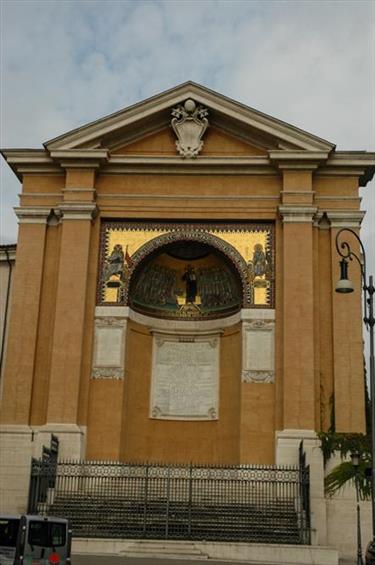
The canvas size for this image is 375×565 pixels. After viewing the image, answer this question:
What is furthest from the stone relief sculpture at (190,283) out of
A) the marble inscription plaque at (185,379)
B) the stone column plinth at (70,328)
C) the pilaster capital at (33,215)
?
the pilaster capital at (33,215)

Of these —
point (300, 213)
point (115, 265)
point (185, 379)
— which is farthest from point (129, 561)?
point (300, 213)

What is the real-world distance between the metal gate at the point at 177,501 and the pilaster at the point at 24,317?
8.41 ft

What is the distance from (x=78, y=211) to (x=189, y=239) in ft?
11.5

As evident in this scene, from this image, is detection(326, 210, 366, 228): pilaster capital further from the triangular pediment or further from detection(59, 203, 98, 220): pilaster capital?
detection(59, 203, 98, 220): pilaster capital

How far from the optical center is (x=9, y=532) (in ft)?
48.5

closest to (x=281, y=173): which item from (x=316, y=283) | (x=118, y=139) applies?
(x=316, y=283)

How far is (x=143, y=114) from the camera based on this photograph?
2720 centimetres

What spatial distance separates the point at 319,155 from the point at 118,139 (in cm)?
636

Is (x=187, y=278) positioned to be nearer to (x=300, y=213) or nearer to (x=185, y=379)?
(x=185, y=379)

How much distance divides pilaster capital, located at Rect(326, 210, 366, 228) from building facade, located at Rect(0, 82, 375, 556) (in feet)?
0.15

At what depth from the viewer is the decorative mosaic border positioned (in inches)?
1035

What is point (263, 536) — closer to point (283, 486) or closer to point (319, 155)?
point (283, 486)

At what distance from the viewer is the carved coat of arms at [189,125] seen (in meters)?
27.3

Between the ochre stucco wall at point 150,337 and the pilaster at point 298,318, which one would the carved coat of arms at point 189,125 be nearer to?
the ochre stucco wall at point 150,337
